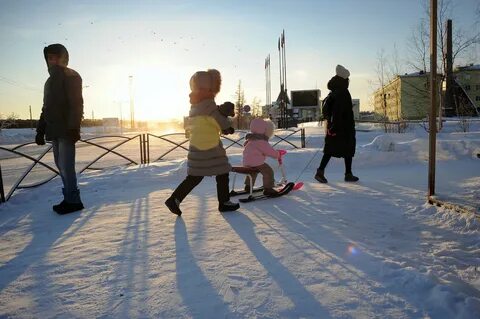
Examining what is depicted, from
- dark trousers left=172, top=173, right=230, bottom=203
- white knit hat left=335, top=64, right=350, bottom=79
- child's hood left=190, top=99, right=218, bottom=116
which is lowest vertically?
dark trousers left=172, top=173, right=230, bottom=203

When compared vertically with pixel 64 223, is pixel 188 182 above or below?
above

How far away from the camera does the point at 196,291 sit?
2279 millimetres

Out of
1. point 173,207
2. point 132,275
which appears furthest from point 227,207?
point 132,275

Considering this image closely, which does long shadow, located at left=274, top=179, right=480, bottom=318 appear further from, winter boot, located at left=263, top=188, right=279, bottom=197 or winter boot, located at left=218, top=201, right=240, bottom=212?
winter boot, located at left=263, top=188, right=279, bottom=197

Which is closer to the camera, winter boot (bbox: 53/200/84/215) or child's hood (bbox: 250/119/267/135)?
winter boot (bbox: 53/200/84/215)

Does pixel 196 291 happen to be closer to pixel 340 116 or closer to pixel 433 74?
pixel 433 74

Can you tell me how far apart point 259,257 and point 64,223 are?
258 cm

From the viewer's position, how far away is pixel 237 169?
4969 millimetres

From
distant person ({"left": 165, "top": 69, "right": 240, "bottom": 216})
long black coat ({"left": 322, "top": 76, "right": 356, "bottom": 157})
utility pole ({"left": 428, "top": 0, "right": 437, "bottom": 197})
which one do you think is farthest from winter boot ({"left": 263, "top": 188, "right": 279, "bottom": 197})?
utility pole ({"left": 428, "top": 0, "right": 437, "bottom": 197})

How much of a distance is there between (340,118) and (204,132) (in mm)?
3059

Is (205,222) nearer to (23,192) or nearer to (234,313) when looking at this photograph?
(234,313)

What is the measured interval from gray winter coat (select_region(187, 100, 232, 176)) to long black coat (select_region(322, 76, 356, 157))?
2.75 metres

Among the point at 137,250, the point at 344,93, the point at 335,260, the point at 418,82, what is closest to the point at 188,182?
the point at 137,250

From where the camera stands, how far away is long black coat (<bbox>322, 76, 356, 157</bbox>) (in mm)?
6270
